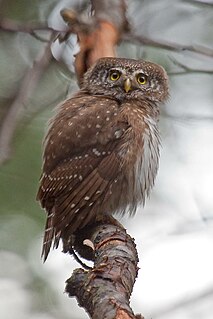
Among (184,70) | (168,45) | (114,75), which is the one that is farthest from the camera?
(114,75)

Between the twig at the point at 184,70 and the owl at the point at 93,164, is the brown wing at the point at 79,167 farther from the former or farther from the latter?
the twig at the point at 184,70

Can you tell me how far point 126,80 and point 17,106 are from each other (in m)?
2.07

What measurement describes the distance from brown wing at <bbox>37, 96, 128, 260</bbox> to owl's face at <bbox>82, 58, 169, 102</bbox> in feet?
1.10

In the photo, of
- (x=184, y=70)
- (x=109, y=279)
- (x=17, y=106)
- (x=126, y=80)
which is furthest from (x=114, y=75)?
(x=17, y=106)

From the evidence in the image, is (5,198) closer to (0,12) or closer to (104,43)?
(104,43)

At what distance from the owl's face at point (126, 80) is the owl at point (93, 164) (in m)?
0.15

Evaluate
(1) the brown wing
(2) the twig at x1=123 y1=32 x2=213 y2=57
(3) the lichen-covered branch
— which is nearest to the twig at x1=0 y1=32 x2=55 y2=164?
(3) the lichen-covered branch

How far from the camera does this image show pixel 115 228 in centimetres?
416

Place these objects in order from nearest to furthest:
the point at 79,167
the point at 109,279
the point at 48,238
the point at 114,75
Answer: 1. the point at 109,279
2. the point at 48,238
3. the point at 79,167
4. the point at 114,75

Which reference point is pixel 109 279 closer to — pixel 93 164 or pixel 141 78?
pixel 93 164

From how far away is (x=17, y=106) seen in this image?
2965 mm

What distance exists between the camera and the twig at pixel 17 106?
273 centimetres

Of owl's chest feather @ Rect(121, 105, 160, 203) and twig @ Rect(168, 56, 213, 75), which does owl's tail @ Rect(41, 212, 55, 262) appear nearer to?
owl's chest feather @ Rect(121, 105, 160, 203)

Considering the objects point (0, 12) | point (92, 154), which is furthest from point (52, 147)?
point (0, 12)
